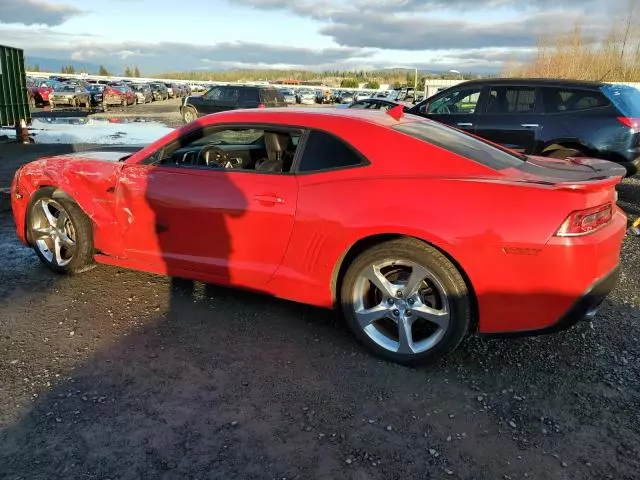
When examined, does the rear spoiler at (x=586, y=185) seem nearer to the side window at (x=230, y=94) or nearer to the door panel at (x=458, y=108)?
the door panel at (x=458, y=108)

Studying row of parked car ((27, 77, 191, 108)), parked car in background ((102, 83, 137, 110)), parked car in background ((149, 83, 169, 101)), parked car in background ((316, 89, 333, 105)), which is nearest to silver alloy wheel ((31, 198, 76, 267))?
row of parked car ((27, 77, 191, 108))

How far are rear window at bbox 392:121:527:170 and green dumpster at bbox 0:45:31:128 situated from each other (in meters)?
13.9

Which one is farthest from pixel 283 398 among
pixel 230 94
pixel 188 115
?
pixel 188 115

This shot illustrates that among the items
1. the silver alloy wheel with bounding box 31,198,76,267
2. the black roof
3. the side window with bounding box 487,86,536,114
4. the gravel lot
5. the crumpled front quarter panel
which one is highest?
the black roof

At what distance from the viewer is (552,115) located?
7383 mm

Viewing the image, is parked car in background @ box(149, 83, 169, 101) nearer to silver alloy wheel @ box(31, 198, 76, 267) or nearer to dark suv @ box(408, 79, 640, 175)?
dark suv @ box(408, 79, 640, 175)

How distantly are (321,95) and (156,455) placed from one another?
5457 cm

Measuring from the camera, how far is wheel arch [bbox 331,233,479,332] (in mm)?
3061

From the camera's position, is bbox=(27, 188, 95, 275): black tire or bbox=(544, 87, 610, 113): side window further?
bbox=(544, 87, 610, 113): side window

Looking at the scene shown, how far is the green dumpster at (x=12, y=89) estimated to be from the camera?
46.4 feet

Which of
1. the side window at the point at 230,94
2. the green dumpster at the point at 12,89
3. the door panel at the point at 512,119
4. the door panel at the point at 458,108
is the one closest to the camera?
the door panel at the point at 512,119

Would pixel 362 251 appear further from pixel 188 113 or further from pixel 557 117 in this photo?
pixel 188 113

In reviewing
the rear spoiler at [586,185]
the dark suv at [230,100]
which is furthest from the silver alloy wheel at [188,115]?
the rear spoiler at [586,185]

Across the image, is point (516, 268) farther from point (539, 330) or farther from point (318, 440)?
point (318, 440)
